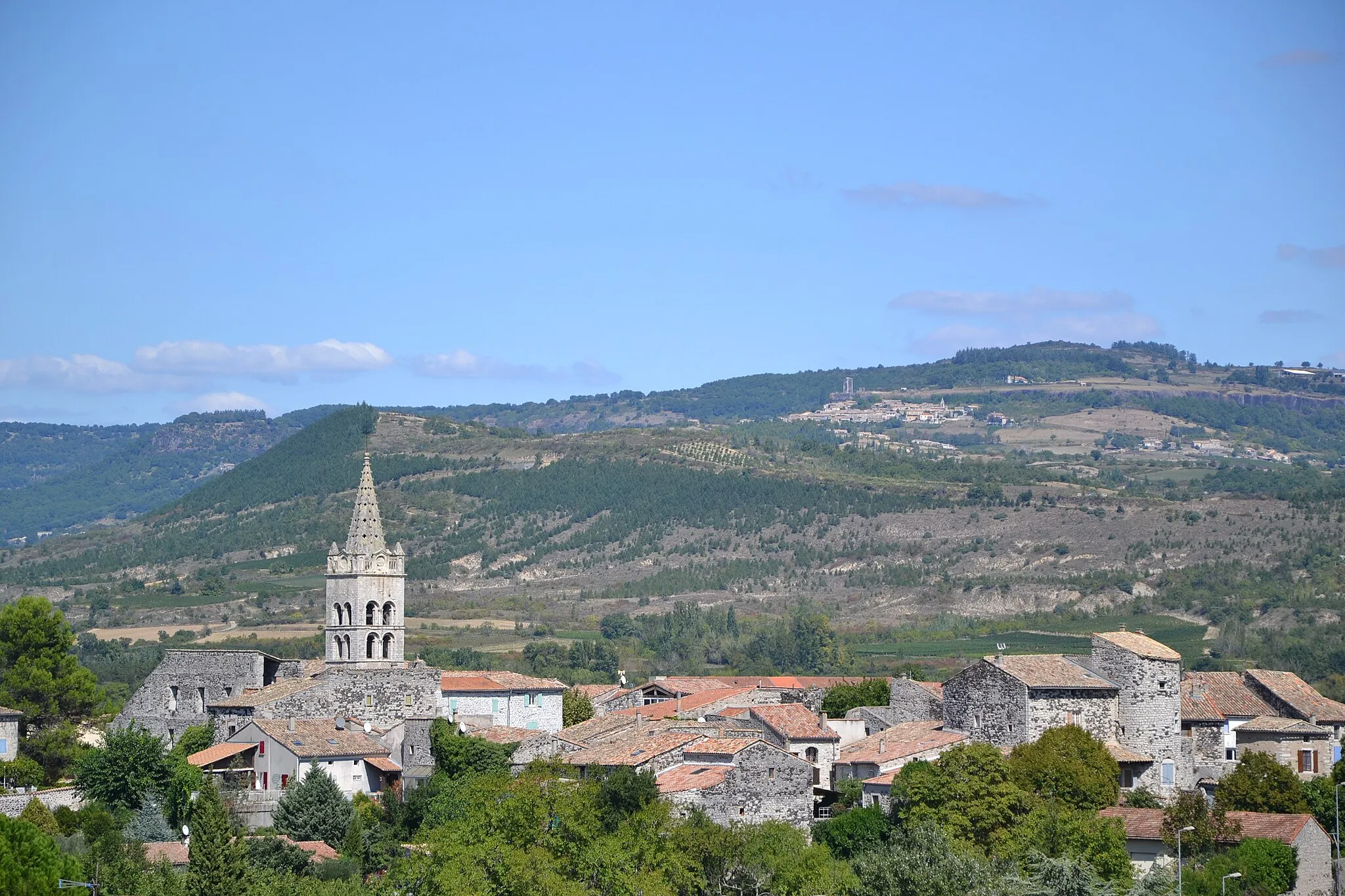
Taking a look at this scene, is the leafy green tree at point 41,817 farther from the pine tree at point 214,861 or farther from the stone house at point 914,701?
the stone house at point 914,701

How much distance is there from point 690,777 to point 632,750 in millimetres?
4095

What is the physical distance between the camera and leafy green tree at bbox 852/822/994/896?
182ft

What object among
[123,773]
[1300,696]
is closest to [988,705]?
[1300,696]

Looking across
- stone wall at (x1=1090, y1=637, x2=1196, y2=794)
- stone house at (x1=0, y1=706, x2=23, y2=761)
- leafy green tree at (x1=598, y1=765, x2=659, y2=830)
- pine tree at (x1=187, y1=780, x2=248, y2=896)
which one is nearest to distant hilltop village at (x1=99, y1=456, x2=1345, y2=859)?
stone wall at (x1=1090, y1=637, x2=1196, y2=794)

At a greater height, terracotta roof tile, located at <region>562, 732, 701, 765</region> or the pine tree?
terracotta roof tile, located at <region>562, 732, 701, 765</region>

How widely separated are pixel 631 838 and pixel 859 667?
243 feet

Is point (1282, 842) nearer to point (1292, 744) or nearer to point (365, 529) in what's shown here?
point (1292, 744)

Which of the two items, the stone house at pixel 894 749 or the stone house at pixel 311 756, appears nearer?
the stone house at pixel 894 749

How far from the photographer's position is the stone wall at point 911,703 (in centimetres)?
7419

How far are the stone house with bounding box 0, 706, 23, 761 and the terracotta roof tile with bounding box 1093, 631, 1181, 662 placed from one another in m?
35.5

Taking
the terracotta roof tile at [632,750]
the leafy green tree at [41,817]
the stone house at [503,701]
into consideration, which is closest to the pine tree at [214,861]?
the leafy green tree at [41,817]

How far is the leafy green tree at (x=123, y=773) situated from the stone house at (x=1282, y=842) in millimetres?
29074

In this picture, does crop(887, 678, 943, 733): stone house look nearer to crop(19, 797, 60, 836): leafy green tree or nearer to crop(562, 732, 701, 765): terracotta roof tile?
crop(562, 732, 701, 765): terracotta roof tile

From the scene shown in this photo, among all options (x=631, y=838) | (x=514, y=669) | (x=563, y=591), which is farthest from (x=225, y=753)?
(x=563, y=591)
